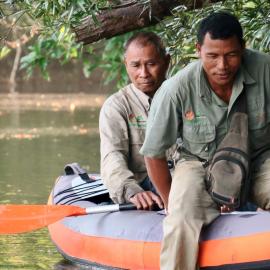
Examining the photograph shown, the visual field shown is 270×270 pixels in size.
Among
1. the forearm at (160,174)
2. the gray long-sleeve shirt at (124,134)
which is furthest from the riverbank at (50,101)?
the forearm at (160,174)

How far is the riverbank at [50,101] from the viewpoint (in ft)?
69.8

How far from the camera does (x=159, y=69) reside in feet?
22.7

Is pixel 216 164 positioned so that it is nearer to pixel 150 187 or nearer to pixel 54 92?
pixel 150 187

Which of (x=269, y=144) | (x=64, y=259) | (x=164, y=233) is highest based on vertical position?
(x=269, y=144)

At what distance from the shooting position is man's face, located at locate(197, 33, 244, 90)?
18.1 feet

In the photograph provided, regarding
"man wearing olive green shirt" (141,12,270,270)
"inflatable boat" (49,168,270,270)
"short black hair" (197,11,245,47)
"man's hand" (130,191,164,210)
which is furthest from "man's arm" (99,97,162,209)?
"short black hair" (197,11,245,47)

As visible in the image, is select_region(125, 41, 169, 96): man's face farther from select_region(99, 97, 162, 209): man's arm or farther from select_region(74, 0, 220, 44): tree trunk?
select_region(74, 0, 220, 44): tree trunk

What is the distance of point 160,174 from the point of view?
5.85 meters

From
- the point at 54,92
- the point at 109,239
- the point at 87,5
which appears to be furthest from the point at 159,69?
the point at 54,92

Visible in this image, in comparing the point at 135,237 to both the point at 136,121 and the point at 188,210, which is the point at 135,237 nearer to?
the point at 188,210

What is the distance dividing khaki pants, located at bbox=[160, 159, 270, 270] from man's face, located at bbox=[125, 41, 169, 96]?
1.15 meters

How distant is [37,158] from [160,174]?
275 inches

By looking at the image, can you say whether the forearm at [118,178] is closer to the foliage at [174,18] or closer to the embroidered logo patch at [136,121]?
the embroidered logo patch at [136,121]

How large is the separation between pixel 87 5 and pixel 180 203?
178cm
